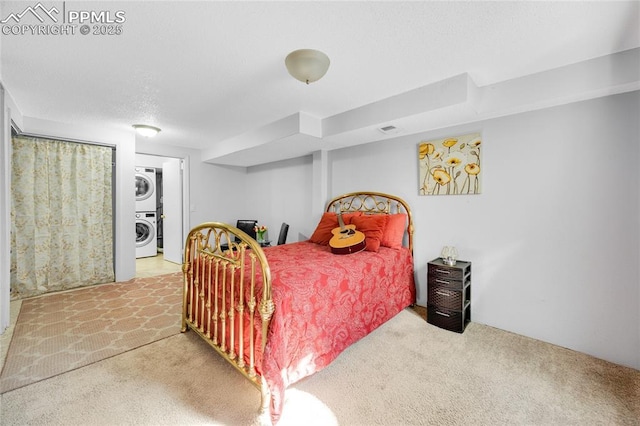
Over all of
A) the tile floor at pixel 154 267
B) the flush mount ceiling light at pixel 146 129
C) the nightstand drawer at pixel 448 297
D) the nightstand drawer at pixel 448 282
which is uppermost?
the flush mount ceiling light at pixel 146 129

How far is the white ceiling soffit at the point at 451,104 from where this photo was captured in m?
2.00

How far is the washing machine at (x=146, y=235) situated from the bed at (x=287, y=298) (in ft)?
14.3

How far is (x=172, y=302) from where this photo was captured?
334 cm

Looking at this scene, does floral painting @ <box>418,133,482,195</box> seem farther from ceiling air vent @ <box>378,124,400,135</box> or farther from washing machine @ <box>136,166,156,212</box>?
washing machine @ <box>136,166,156,212</box>

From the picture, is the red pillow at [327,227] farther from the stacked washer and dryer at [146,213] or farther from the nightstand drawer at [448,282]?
the stacked washer and dryer at [146,213]

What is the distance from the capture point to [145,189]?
6039mm

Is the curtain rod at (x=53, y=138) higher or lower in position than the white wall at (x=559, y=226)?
higher

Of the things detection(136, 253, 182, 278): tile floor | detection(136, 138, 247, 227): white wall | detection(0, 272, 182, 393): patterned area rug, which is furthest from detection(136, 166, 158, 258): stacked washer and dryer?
detection(0, 272, 182, 393): patterned area rug

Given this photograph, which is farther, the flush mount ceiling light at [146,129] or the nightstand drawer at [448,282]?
the flush mount ceiling light at [146,129]

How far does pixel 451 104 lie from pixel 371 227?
1.45 meters

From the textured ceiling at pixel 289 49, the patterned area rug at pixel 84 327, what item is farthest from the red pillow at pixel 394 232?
the patterned area rug at pixel 84 327

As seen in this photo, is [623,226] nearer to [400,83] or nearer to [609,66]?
[609,66]

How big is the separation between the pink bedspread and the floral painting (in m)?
0.88

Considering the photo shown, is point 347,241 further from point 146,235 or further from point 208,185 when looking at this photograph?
point 146,235
